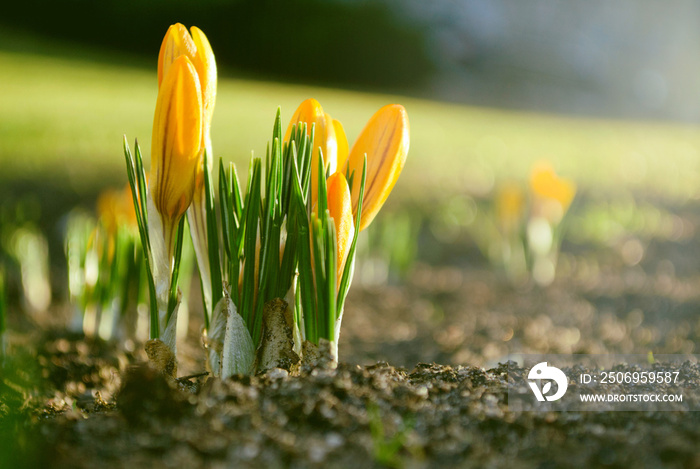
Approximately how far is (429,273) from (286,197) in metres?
2.00

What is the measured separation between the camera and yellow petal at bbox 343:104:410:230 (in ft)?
3.19

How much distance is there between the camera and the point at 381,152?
98cm

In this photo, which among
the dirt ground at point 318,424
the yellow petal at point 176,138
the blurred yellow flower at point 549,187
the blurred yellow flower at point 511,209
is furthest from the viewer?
the blurred yellow flower at point 511,209

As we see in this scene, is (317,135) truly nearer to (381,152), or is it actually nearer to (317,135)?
(317,135)

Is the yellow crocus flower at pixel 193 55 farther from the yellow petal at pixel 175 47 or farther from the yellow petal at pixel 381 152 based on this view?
the yellow petal at pixel 381 152

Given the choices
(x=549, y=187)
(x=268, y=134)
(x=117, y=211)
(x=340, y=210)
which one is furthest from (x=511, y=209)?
(x=268, y=134)

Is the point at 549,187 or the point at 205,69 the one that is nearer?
the point at 205,69

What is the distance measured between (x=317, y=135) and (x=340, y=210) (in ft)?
0.53

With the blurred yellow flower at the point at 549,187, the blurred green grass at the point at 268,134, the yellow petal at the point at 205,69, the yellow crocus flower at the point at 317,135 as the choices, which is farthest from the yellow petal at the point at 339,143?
the blurred green grass at the point at 268,134

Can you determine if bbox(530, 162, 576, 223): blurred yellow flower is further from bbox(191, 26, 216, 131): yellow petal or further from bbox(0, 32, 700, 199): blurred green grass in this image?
bbox(191, 26, 216, 131): yellow petal

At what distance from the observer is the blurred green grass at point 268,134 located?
415 cm

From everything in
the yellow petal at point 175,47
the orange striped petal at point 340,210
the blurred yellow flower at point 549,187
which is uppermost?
the yellow petal at point 175,47

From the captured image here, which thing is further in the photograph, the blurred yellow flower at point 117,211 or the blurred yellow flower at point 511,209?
the blurred yellow flower at point 511,209

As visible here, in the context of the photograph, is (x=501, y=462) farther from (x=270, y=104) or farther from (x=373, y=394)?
(x=270, y=104)
